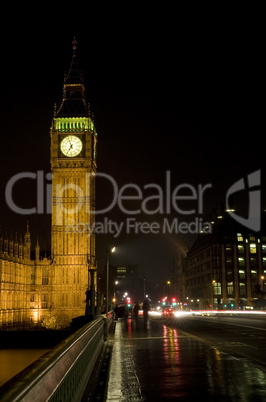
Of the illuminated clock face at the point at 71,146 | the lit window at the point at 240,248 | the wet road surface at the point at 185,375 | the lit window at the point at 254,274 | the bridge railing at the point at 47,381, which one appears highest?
the illuminated clock face at the point at 71,146

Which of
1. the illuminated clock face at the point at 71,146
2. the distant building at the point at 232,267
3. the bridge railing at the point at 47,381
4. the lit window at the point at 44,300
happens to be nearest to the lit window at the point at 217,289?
the distant building at the point at 232,267

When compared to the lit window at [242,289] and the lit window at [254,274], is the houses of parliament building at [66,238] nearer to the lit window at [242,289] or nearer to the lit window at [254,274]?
the lit window at [242,289]

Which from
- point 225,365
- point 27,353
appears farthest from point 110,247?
point 225,365

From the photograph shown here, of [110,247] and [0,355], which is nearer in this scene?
[0,355]

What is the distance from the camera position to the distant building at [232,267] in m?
122

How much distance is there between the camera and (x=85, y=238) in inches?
4161

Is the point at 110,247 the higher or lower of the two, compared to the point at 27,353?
higher

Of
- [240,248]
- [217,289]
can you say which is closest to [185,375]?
[217,289]

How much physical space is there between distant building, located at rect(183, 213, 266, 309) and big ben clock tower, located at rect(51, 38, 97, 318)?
30.6 metres

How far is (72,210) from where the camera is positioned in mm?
106688

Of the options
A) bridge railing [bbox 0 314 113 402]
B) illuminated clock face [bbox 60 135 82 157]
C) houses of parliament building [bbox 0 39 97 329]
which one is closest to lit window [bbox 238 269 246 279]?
houses of parliament building [bbox 0 39 97 329]

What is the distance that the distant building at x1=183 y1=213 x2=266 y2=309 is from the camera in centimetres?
12188

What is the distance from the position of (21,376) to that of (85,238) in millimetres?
100845

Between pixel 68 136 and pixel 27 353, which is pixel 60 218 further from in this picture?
pixel 27 353
